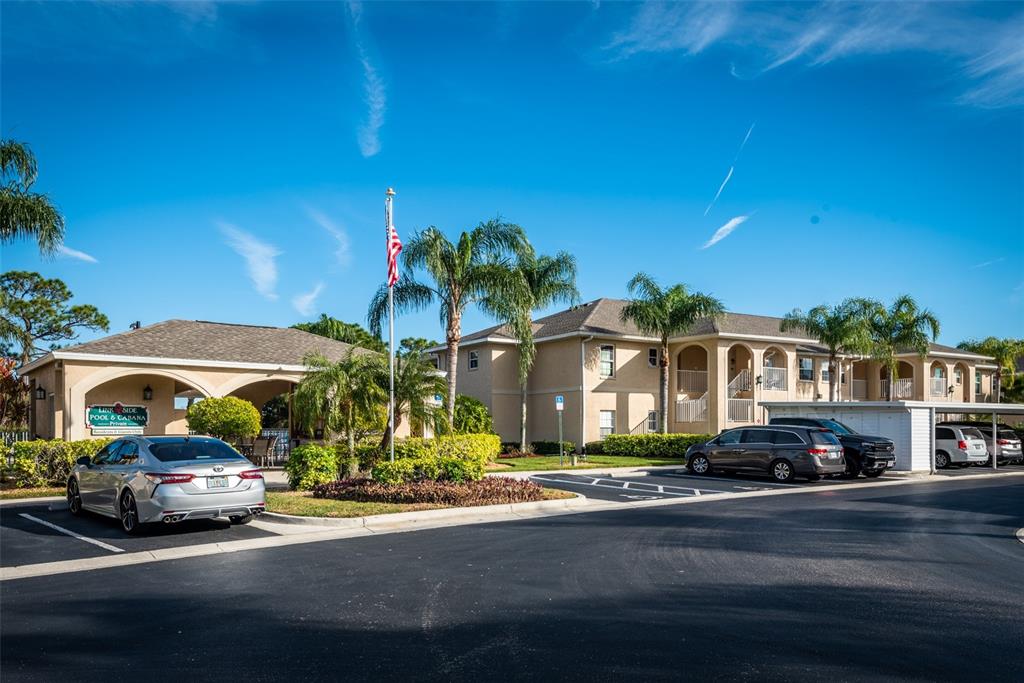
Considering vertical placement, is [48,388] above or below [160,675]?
above

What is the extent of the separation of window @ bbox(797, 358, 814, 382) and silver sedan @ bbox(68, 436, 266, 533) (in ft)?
105

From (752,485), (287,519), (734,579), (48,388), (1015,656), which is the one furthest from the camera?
(48,388)

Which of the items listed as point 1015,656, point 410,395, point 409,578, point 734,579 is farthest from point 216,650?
point 410,395

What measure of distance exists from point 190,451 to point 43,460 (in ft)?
30.9

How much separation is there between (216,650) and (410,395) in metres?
12.7

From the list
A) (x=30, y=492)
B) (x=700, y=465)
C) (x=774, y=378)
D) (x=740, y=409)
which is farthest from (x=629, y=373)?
(x=30, y=492)

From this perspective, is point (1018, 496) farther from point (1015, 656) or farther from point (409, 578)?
point (409, 578)

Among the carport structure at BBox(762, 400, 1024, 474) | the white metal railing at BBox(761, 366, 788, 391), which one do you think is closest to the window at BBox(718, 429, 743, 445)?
the carport structure at BBox(762, 400, 1024, 474)

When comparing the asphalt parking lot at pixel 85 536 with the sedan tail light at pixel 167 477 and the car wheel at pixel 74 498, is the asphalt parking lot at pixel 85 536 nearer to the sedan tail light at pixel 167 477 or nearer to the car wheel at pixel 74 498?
the car wheel at pixel 74 498

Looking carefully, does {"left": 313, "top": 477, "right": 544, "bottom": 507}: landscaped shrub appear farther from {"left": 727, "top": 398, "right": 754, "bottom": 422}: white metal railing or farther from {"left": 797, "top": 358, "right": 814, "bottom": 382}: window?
{"left": 797, "top": 358, "right": 814, "bottom": 382}: window

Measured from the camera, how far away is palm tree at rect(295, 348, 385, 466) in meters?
18.2

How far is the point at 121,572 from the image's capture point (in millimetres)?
9719

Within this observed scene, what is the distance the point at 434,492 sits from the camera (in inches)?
622

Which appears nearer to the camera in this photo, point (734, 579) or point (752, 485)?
point (734, 579)
